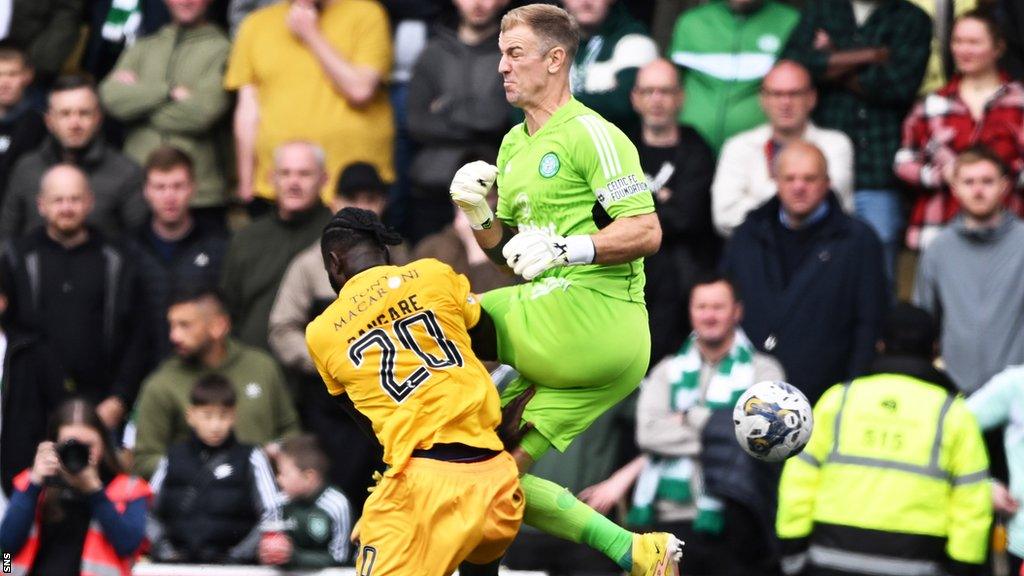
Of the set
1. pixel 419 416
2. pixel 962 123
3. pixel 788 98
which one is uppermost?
pixel 788 98

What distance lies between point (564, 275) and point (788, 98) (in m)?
4.15

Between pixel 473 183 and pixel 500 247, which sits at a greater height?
pixel 473 183

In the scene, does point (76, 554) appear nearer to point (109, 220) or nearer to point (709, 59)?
point (109, 220)

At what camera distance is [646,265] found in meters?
11.5

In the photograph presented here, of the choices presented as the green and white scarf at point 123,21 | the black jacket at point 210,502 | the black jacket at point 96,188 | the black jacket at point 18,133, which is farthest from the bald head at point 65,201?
the black jacket at point 210,502

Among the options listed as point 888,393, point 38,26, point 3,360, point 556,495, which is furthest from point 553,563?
point 38,26

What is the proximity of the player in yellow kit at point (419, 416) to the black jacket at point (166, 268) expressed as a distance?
4.55 m

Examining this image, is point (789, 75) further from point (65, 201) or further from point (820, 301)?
point (65, 201)

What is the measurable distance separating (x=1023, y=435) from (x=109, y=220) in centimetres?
573

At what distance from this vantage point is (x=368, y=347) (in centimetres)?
763

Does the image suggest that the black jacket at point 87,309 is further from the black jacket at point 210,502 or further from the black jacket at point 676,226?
the black jacket at point 676,226

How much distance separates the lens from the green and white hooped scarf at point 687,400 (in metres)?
10.6

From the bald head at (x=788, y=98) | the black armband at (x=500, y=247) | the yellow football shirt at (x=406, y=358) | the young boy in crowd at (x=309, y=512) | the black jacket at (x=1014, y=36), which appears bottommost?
the young boy in crowd at (x=309, y=512)

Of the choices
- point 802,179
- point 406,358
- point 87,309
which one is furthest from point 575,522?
point 87,309
